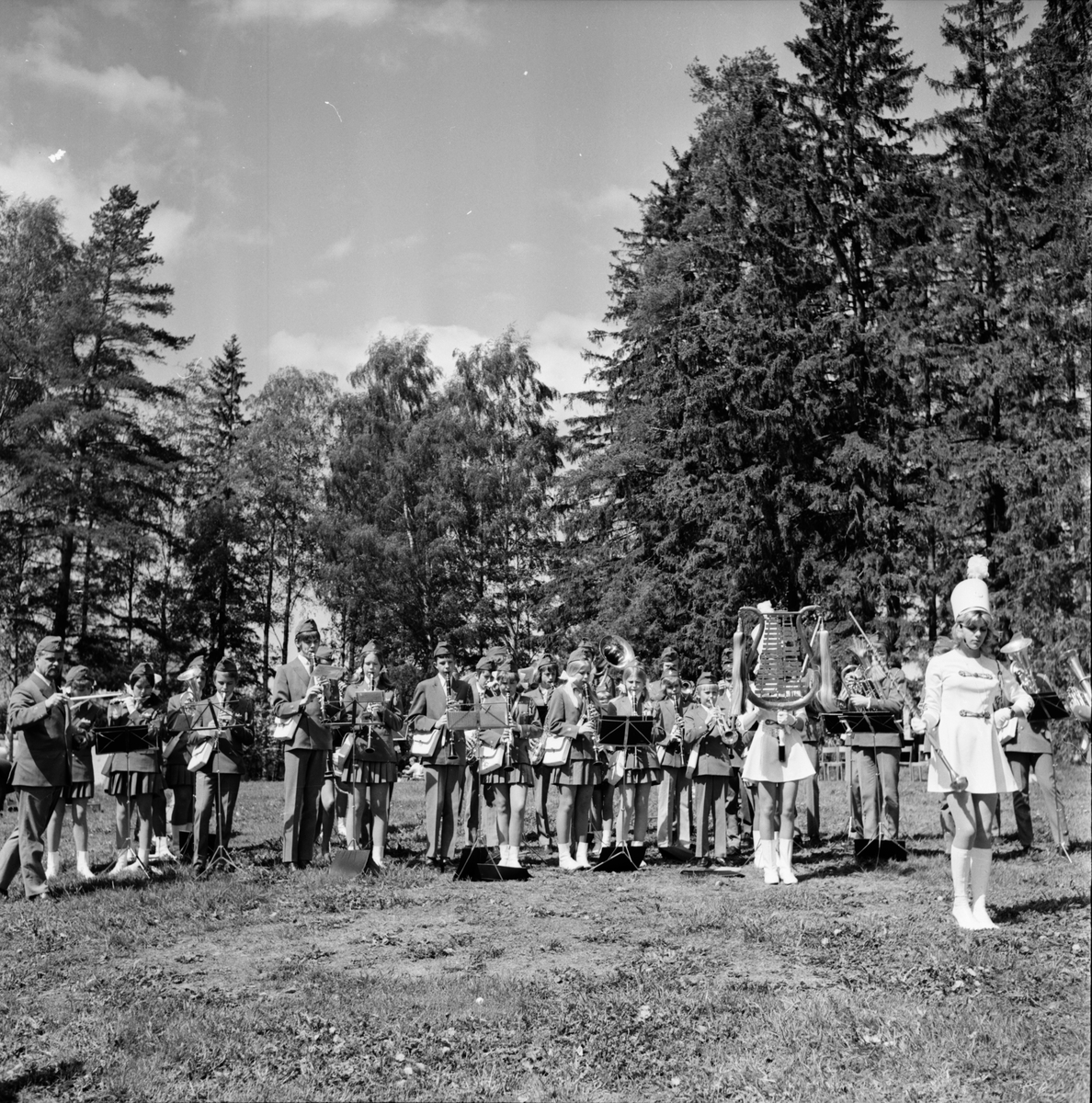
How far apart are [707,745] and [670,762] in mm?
1018

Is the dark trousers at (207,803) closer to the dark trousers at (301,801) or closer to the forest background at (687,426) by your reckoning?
the dark trousers at (301,801)

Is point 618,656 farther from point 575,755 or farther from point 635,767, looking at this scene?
point 575,755

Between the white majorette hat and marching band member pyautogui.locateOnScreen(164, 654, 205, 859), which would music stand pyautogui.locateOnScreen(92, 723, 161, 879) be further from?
the white majorette hat

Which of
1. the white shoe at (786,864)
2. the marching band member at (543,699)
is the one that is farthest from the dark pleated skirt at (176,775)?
the white shoe at (786,864)

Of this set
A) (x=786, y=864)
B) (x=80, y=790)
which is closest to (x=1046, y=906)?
(x=786, y=864)

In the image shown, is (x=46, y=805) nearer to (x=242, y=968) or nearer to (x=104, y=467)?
(x=242, y=968)

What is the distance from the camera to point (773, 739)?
1012cm

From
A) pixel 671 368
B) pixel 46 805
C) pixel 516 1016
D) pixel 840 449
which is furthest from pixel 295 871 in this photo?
pixel 671 368

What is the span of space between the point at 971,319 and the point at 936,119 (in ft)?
17.3

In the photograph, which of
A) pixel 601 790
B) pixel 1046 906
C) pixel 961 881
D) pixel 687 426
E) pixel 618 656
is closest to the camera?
pixel 961 881

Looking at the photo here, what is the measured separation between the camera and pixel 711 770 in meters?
12.0

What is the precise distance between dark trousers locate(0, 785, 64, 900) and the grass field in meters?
0.25

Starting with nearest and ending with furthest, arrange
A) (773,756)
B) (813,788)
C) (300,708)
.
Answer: (773,756)
(300,708)
(813,788)

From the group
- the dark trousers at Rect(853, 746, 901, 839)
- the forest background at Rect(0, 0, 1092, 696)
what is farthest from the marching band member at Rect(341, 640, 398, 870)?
the forest background at Rect(0, 0, 1092, 696)
